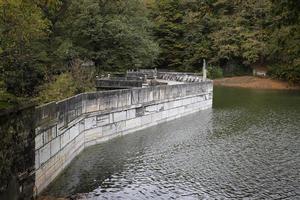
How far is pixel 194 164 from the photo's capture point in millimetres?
18312

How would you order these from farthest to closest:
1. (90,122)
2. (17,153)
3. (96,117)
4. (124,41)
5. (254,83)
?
(254,83) < (124,41) < (96,117) < (90,122) < (17,153)

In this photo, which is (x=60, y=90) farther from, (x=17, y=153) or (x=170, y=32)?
(x=170, y=32)

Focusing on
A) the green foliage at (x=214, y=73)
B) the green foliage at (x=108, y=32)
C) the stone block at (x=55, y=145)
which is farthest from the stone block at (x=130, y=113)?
the green foliage at (x=214, y=73)

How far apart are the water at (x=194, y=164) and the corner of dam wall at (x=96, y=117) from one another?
0.61 meters

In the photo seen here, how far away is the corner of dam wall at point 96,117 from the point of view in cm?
1502

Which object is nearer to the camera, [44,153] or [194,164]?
[44,153]

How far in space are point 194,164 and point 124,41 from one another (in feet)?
72.2

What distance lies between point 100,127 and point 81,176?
621 centimetres

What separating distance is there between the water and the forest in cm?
412

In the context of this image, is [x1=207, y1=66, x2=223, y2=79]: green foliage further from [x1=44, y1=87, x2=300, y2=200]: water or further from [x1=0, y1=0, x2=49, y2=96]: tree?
[x1=0, y1=0, x2=49, y2=96]: tree

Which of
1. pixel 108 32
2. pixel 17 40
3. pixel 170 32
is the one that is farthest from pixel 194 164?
pixel 170 32

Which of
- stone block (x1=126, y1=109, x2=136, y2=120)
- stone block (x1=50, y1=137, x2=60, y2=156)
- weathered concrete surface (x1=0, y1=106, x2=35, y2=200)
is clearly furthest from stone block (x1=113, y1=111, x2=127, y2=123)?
Answer: weathered concrete surface (x1=0, y1=106, x2=35, y2=200)

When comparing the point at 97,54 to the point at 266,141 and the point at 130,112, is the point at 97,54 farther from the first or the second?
the point at 266,141

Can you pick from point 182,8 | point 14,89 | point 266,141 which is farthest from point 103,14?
point 182,8
